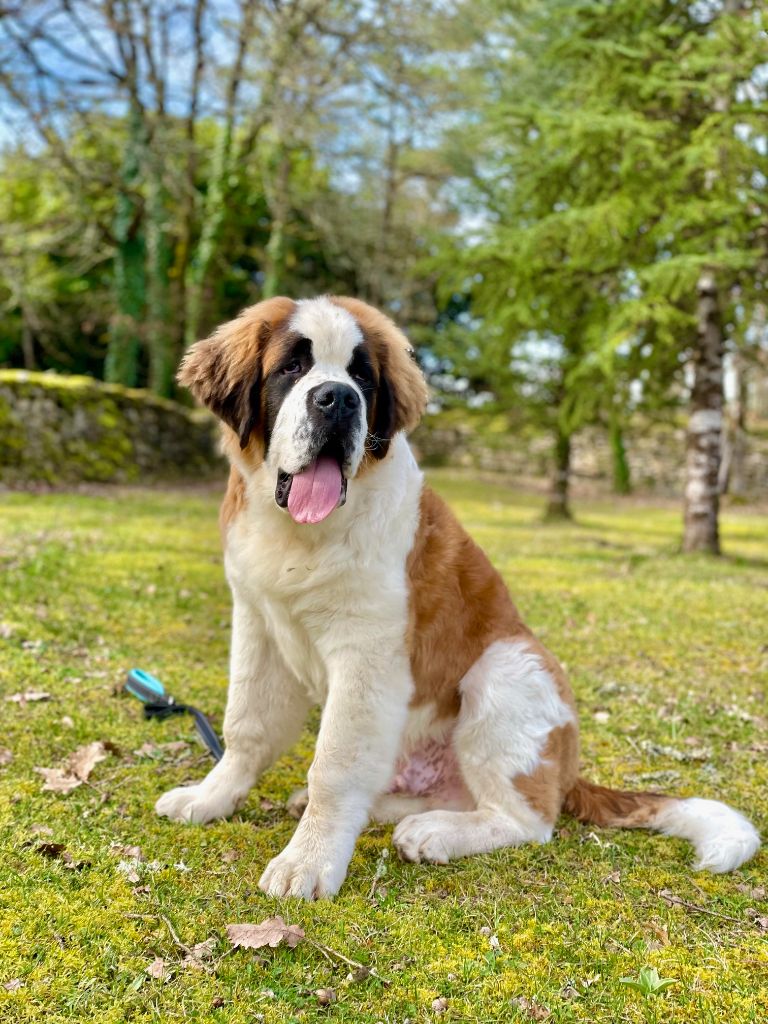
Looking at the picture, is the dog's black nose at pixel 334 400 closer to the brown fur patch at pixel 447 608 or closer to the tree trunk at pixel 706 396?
the brown fur patch at pixel 447 608

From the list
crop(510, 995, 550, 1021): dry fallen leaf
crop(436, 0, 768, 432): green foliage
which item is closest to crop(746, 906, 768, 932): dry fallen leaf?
crop(510, 995, 550, 1021): dry fallen leaf

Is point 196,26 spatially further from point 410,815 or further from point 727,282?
point 410,815

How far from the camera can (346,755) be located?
2.89 meters

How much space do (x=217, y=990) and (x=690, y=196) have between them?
10594 mm

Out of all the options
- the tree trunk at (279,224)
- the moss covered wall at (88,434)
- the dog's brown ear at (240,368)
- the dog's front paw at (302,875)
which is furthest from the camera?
the tree trunk at (279,224)

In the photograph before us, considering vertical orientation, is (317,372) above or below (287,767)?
above

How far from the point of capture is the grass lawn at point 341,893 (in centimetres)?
229

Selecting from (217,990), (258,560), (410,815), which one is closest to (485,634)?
(410,815)

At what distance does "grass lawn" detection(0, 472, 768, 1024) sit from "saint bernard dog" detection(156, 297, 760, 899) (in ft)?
0.44

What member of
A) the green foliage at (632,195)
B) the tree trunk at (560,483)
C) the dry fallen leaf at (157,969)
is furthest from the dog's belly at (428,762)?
the tree trunk at (560,483)

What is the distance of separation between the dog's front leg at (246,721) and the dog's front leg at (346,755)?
44 centimetres

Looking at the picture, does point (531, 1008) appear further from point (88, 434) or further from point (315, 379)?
point (88, 434)

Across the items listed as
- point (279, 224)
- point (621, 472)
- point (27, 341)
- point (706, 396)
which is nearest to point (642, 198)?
point (706, 396)

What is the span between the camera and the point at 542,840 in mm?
3182
